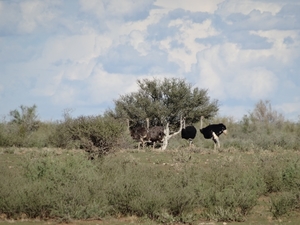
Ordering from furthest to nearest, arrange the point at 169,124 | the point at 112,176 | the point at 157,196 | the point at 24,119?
the point at 24,119
the point at 169,124
the point at 112,176
the point at 157,196

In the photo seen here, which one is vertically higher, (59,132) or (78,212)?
(59,132)

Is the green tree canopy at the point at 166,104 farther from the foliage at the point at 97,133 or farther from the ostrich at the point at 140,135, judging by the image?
the foliage at the point at 97,133

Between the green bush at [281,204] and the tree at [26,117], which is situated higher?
the tree at [26,117]

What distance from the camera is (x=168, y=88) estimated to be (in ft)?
164

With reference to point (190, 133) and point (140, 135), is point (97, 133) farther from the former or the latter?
point (190, 133)

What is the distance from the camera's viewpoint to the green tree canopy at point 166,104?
1903 inches

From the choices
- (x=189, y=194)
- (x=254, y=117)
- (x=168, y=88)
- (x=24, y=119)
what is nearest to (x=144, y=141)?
(x=168, y=88)

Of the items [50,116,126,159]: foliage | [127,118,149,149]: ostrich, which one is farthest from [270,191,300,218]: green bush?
[127,118,149,149]: ostrich

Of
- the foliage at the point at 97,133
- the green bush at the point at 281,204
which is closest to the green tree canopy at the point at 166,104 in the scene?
the foliage at the point at 97,133

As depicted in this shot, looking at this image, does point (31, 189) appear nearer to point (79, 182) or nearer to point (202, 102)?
point (79, 182)

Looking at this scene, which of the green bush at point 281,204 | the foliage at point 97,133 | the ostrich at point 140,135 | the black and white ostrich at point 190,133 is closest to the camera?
the green bush at point 281,204

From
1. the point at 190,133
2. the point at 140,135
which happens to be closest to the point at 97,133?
the point at 140,135

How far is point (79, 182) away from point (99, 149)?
9839 mm

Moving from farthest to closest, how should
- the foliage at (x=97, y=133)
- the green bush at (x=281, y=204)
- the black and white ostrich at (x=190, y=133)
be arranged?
the black and white ostrich at (x=190, y=133) < the foliage at (x=97, y=133) < the green bush at (x=281, y=204)
